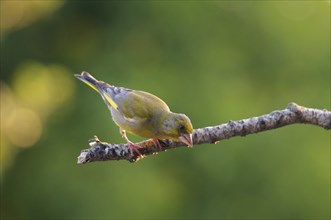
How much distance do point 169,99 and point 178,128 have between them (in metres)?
4.52

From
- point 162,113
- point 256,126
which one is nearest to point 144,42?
point 162,113

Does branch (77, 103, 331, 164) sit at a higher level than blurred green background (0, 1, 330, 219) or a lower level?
lower

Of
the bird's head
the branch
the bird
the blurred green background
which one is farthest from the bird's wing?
the blurred green background

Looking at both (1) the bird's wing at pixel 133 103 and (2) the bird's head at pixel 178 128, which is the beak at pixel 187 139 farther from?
(1) the bird's wing at pixel 133 103

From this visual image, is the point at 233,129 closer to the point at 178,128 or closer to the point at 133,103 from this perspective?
the point at 178,128

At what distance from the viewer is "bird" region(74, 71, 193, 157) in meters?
3.35

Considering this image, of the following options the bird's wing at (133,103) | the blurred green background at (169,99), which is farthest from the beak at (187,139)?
the blurred green background at (169,99)

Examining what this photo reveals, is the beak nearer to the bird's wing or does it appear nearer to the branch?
the branch

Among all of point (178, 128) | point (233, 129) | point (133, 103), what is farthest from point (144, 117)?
point (233, 129)

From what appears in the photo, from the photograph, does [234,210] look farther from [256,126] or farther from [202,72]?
[256,126]

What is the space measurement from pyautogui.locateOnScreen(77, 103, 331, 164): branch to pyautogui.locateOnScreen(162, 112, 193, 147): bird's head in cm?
5

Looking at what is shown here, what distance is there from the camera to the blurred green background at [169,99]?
7.61 metres

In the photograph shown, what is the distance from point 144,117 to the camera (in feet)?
12.0

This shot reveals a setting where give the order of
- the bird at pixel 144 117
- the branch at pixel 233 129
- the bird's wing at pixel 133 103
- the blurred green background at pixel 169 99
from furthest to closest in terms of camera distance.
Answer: the blurred green background at pixel 169 99, the bird's wing at pixel 133 103, the bird at pixel 144 117, the branch at pixel 233 129
